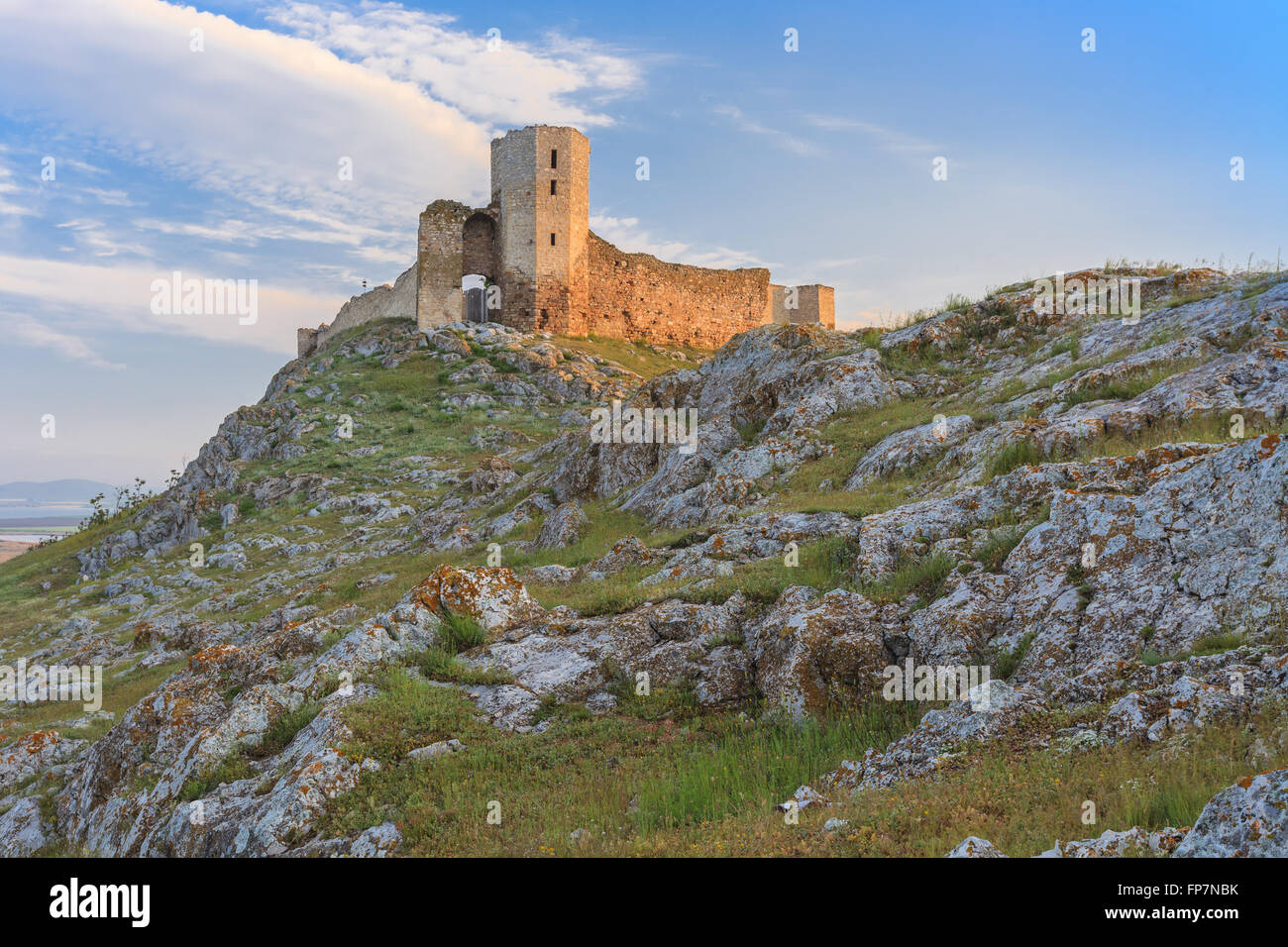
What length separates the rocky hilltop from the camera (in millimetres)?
5148

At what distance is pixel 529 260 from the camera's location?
140 ft

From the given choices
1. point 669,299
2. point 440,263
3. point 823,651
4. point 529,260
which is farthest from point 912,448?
A: point 669,299

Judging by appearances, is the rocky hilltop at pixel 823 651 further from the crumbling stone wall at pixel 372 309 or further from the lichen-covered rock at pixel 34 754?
the crumbling stone wall at pixel 372 309

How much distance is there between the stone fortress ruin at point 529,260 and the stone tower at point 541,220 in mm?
53

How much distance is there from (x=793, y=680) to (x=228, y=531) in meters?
23.6

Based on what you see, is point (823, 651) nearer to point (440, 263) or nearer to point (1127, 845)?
point (1127, 845)

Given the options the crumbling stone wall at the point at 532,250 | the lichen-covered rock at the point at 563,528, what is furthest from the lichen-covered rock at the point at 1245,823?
the crumbling stone wall at the point at 532,250

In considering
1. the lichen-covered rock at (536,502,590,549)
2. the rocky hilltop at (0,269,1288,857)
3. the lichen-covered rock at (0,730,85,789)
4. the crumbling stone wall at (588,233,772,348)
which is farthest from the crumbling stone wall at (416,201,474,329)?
the lichen-covered rock at (0,730,85,789)

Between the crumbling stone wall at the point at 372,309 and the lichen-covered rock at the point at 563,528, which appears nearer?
the lichen-covered rock at the point at 563,528

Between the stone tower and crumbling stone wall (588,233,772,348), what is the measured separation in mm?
2460

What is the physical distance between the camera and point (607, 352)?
43531mm

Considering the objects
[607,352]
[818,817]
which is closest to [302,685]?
[818,817]

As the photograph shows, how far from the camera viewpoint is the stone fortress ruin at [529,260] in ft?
138

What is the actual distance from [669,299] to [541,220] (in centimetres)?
1058
